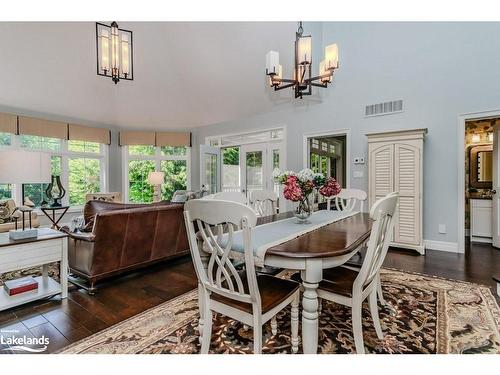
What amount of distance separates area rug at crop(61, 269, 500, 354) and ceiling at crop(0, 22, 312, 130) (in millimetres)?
4182

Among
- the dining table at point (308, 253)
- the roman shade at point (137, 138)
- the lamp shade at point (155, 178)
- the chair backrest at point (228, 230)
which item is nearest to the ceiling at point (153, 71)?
the roman shade at point (137, 138)

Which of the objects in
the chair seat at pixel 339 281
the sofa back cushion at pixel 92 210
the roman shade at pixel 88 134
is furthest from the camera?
the roman shade at pixel 88 134

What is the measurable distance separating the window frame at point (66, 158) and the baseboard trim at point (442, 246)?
6.50 meters

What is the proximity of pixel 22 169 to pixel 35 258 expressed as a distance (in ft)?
2.46

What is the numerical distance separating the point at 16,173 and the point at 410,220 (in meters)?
4.51

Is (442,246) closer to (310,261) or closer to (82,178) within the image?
(310,261)

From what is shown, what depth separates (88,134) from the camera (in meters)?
6.13

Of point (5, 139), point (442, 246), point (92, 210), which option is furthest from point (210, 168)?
point (442, 246)

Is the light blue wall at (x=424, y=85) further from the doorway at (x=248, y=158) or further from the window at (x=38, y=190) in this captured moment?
the window at (x=38, y=190)

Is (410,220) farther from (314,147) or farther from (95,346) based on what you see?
(95,346)

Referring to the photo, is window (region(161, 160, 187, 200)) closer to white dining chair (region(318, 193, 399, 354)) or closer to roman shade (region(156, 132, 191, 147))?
roman shade (region(156, 132, 191, 147))

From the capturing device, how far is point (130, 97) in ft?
18.8

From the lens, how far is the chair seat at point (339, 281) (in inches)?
60.9
